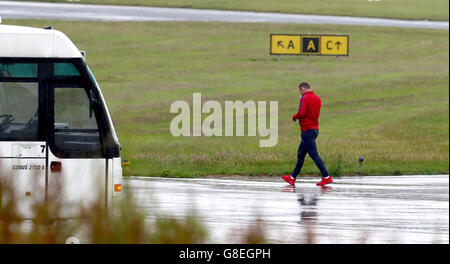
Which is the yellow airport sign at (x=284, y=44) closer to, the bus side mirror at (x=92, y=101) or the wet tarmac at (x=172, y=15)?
the wet tarmac at (x=172, y=15)

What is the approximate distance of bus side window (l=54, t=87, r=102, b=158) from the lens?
11.0 m

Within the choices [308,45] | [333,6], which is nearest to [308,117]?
[308,45]

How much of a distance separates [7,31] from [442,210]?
23.0 feet

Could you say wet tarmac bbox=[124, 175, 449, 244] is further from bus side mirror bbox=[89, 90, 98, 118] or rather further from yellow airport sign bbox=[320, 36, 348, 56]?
yellow airport sign bbox=[320, 36, 348, 56]

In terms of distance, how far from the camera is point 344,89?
Result: 146 ft

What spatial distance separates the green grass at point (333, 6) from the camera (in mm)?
81625

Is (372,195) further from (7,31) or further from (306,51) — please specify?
(306,51)

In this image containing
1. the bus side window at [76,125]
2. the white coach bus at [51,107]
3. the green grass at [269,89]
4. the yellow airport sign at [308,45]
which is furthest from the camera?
the yellow airport sign at [308,45]

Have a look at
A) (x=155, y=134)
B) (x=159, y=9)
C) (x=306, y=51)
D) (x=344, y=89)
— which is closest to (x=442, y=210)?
(x=155, y=134)

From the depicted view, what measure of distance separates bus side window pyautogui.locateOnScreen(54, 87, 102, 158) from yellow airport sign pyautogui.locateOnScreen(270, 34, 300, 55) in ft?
160

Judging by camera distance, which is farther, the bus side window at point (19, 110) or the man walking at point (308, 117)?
the man walking at point (308, 117)

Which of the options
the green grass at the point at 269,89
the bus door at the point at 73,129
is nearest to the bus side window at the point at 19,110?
the bus door at the point at 73,129

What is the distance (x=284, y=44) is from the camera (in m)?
60.3

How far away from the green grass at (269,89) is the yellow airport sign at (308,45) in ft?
2.13
